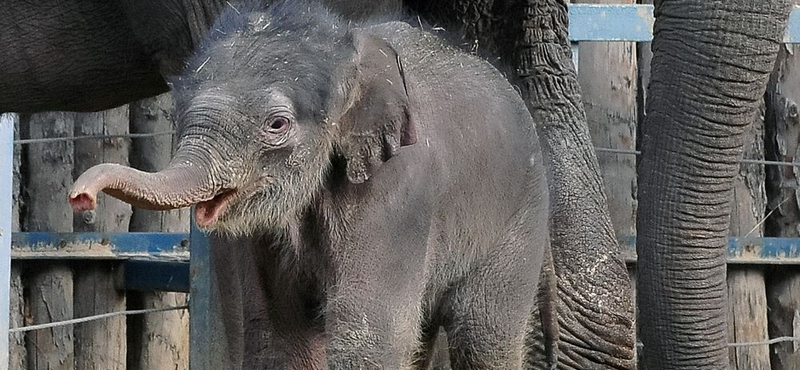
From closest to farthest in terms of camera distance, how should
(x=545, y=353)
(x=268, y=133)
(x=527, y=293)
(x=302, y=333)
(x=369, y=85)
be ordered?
(x=268, y=133)
(x=369, y=85)
(x=302, y=333)
(x=527, y=293)
(x=545, y=353)

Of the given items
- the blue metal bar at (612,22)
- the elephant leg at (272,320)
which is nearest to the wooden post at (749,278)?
the blue metal bar at (612,22)

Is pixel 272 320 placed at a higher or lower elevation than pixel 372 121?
lower

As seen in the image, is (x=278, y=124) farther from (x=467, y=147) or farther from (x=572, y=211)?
(x=572, y=211)

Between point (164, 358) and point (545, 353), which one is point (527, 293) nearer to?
point (545, 353)

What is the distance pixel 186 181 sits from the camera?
269 cm

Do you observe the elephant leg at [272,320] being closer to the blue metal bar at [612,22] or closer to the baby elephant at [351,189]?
the baby elephant at [351,189]

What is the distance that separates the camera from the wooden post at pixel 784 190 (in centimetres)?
609

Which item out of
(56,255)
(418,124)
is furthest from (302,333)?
(56,255)

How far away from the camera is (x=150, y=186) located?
8.49ft

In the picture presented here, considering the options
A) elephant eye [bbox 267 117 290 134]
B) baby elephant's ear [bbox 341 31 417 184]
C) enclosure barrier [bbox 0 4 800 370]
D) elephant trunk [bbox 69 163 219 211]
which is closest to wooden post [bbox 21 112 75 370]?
enclosure barrier [bbox 0 4 800 370]

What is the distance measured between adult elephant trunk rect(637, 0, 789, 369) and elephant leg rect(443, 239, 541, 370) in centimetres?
35

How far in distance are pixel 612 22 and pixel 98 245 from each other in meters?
1.78

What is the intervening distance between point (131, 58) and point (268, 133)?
1509mm

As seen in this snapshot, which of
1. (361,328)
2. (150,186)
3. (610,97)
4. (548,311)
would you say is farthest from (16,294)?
(150,186)
